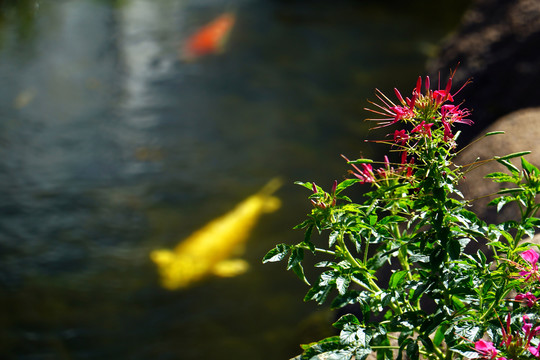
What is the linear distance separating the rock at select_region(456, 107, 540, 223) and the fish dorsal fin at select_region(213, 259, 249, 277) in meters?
1.42

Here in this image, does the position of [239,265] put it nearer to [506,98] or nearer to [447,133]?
[506,98]

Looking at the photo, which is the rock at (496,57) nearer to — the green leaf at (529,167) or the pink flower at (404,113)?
the green leaf at (529,167)

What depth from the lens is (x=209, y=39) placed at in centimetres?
616

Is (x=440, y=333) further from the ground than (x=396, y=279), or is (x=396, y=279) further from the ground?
(x=396, y=279)

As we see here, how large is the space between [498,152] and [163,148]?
2692 millimetres

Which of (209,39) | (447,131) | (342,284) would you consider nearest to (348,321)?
(342,284)

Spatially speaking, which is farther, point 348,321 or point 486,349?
point 348,321

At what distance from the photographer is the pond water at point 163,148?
3.29 m

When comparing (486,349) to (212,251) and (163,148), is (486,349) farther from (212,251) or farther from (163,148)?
(163,148)

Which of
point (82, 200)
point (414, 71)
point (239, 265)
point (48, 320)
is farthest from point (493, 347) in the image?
point (414, 71)

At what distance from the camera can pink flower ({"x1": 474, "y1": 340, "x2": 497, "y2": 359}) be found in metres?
1.31

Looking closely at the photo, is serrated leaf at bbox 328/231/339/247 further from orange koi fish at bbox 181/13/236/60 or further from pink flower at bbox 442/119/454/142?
orange koi fish at bbox 181/13/236/60

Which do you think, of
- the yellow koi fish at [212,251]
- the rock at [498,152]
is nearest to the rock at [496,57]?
the rock at [498,152]

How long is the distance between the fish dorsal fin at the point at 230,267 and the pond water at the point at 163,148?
45 mm
